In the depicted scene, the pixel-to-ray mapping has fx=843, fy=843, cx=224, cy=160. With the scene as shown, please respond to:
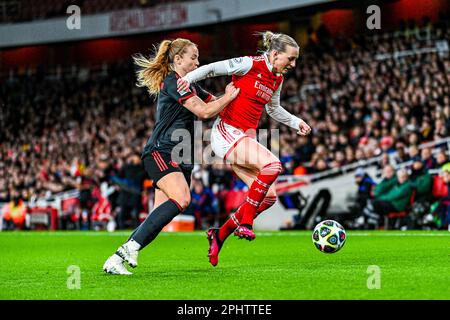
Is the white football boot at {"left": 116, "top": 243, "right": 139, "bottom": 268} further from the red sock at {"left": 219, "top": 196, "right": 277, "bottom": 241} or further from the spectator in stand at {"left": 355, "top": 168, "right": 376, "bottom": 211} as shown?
the spectator in stand at {"left": 355, "top": 168, "right": 376, "bottom": 211}

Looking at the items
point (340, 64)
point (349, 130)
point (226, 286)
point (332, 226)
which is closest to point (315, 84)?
point (340, 64)

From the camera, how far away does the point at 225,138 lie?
8211mm

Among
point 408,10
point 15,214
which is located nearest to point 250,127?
point 15,214

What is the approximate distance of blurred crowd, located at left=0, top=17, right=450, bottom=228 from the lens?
734 inches

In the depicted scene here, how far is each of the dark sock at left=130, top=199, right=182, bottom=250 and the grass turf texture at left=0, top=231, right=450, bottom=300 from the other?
1.11 ft

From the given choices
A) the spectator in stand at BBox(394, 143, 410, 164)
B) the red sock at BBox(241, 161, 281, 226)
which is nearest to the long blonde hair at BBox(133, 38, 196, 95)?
the red sock at BBox(241, 161, 281, 226)

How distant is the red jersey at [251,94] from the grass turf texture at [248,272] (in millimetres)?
1447

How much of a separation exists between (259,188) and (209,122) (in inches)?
675

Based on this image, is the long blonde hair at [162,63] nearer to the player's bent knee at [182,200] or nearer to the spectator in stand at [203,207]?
the player's bent knee at [182,200]

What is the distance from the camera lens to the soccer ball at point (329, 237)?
8.68 metres

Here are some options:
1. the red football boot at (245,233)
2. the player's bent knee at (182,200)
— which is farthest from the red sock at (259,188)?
the player's bent knee at (182,200)

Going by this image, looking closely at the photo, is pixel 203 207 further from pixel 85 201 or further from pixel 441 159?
pixel 441 159

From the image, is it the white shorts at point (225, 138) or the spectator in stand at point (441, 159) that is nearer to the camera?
the white shorts at point (225, 138)

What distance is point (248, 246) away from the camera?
1192 cm
